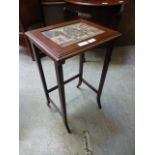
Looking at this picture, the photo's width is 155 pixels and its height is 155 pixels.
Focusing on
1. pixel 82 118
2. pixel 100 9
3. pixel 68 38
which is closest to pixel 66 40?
pixel 68 38

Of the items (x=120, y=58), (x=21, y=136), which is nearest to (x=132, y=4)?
(x=120, y=58)

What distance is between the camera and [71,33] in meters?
1.01

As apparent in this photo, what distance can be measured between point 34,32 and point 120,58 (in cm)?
163

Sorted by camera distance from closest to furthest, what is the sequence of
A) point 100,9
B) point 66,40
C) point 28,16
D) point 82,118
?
point 66,40
point 82,118
point 100,9
point 28,16

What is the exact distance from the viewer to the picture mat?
3.04 feet

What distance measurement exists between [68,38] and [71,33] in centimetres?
8

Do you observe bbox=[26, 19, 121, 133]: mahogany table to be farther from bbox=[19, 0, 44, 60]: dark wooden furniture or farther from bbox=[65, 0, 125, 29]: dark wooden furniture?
bbox=[19, 0, 44, 60]: dark wooden furniture

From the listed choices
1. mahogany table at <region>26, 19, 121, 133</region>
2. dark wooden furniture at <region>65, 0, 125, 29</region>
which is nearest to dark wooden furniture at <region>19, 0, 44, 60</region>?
dark wooden furniture at <region>65, 0, 125, 29</region>

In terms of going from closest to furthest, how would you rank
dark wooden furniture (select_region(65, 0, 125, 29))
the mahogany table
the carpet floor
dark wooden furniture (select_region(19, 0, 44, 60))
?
1. the mahogany table
2. the carpet floor
3. dark wooden furniture (select_region(65, 0, 125, 29))
4. dark wooden furniture (select_region(19, 0, 44, 60))

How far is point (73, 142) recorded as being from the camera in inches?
50.4

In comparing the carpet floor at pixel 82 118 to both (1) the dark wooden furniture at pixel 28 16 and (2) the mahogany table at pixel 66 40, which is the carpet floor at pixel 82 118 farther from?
(1) the dark wooden furniture at pixel 28 16

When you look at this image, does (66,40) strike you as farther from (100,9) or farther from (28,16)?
(28,16)
